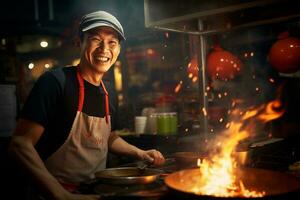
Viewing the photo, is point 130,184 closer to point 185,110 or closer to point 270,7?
point 270,7

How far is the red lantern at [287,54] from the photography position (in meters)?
3.54

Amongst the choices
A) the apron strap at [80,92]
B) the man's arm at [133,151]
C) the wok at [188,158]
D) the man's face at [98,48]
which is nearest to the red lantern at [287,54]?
the wok at [188,158]

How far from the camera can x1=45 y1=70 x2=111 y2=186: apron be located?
2.75 m

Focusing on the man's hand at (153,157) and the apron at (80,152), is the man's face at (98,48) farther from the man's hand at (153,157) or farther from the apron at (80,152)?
the man's hand at (153,157)

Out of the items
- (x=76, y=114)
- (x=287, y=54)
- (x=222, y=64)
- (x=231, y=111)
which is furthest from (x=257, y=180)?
Result: (x=231, y=111)

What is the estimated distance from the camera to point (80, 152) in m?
2.79

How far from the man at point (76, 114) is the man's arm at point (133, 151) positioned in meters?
0.01

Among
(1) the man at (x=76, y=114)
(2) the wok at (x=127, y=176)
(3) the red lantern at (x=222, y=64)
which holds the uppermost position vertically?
(3) the red lantern at (x=222, y=64)

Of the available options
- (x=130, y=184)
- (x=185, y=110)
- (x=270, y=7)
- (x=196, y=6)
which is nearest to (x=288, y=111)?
(x=185, y=110)

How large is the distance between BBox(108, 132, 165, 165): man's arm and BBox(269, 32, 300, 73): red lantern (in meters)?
1.70

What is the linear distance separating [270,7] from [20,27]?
5.40 meters

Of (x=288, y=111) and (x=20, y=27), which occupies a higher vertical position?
(x=20, y=27)

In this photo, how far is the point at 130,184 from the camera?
219 centimetres

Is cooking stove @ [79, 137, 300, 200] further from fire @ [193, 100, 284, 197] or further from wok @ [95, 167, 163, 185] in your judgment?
A: fire @ [193, 100, 284, 197]
